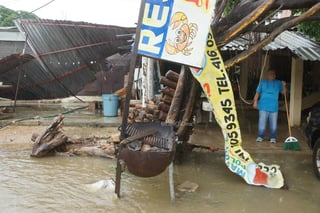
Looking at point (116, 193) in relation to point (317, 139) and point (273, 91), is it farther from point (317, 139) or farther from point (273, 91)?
point (273, 91)

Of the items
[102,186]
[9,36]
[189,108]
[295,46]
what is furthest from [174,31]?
[9,36]

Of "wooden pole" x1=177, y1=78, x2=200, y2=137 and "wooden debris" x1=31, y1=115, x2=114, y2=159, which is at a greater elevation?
"wooden pole" x1=177, y1=78, x2=200, y2=137

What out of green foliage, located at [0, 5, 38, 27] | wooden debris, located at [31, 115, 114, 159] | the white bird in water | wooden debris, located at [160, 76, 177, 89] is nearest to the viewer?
the white bird in water

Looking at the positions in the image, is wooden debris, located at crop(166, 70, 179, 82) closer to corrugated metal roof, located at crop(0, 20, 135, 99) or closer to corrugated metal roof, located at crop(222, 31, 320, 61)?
corrugated metal roof, located at crop(222, 31, 320, 61)

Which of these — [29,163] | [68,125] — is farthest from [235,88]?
[29,163]

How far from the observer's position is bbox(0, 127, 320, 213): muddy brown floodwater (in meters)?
5.05

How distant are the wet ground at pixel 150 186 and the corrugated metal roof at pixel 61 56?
5348mm

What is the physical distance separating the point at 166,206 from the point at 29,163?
3.47 m

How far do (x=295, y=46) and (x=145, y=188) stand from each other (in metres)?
6.35

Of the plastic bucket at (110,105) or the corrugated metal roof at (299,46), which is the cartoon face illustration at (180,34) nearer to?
the corrugated metal roof at (299,46)

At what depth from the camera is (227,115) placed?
565 centimetres

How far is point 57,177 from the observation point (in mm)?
6367

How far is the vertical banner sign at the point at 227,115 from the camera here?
18.2ft

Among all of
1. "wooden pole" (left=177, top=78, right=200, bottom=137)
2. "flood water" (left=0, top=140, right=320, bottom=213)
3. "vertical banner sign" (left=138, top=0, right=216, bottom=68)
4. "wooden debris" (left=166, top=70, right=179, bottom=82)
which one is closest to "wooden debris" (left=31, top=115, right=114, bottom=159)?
"flood water" (left=0, top=140, right=320, bottom=213)
